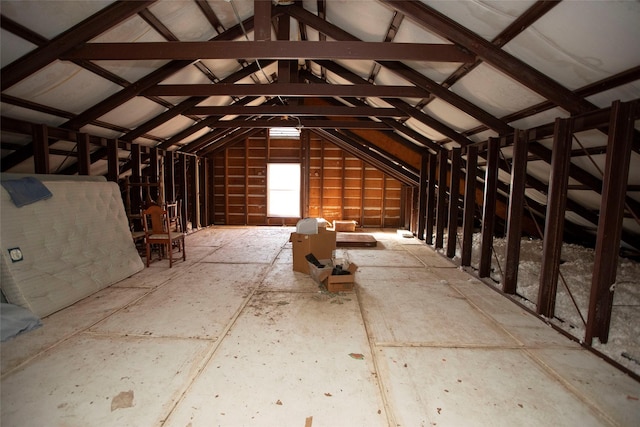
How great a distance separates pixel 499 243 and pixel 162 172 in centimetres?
749

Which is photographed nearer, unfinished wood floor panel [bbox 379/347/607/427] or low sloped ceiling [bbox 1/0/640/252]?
unfinished wood floor panel [bbox 379/347/607/427]

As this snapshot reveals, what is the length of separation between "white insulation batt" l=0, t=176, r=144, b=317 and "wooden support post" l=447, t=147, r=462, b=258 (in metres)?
4.99

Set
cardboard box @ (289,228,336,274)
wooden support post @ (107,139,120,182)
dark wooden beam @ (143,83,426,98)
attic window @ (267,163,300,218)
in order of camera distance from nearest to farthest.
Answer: dark wooden beam @ (143,83,426,98) → cardboard box @ (289,228,336,274) → wooden support post @ (107,139,120,182) → attic window @ (267,163,300,218)

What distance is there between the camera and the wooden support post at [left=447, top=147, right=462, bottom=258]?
5.14m

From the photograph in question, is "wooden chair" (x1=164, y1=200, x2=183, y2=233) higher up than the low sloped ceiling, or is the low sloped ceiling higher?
the low sloped ceiling

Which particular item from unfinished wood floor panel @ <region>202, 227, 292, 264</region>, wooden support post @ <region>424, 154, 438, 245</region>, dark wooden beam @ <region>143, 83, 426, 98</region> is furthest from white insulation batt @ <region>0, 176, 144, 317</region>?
wooden support post @ <region>424, 154, 438, 245</region>

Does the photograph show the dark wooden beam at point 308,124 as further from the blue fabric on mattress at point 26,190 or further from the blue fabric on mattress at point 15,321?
the blue fabric on mattress at point 15,321

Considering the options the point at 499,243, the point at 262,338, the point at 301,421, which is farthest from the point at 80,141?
the point at 499,243

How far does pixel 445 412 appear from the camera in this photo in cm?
169

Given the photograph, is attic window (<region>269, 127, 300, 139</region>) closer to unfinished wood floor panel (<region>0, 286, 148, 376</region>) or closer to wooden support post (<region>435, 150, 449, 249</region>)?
wooden support post (<region>435, 150, 449, 249</region>)

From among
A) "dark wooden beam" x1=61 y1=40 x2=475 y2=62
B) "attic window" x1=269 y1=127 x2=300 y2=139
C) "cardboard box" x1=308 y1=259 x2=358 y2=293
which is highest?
"attic window" x1=269 y1=127 x2=300 y2=139

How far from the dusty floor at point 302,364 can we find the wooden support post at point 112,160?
8.17 ft

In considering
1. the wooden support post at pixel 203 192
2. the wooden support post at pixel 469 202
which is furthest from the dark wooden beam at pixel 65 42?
the wooden support post at pixel 203 192

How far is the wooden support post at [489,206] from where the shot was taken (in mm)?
3906
